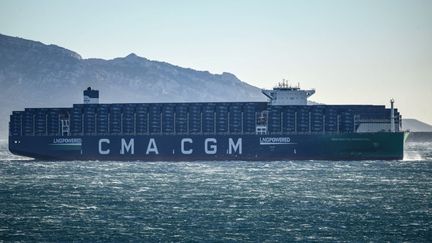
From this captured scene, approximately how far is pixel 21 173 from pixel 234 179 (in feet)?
88.4

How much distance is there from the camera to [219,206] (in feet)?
152

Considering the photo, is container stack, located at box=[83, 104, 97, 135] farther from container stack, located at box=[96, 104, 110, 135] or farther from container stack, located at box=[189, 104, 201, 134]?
container stack, located at box=[189, 104, 201, 134]

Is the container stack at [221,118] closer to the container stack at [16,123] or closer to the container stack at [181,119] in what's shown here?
the container stack at [181,119]

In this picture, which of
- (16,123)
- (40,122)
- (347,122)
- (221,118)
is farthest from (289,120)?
(16,123)

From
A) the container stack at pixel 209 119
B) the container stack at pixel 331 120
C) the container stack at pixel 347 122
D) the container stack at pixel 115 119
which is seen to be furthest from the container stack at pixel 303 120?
the container stack at pixel 115 119

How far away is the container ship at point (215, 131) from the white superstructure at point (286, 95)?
14 cm

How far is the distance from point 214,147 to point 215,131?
231 centimetres

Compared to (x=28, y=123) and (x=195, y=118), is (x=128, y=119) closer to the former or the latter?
(x=195, y=118)

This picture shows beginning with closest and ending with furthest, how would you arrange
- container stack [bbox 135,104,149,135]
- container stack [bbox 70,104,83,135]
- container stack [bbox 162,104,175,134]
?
1. container stack [bbox 162,104,175,134]
2. container stack [bbox 135,104,149,135]
3. container stack [bbox 70,104,83,135]

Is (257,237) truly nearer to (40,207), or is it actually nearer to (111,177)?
(40,207)

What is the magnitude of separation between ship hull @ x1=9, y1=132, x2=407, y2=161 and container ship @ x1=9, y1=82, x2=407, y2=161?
0.12 m

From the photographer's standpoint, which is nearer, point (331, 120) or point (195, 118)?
point (331, 120)

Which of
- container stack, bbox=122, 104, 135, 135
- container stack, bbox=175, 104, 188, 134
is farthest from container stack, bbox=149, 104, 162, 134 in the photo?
container stack, bbox=122, 104, 135, 135

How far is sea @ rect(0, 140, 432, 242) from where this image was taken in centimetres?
3650
